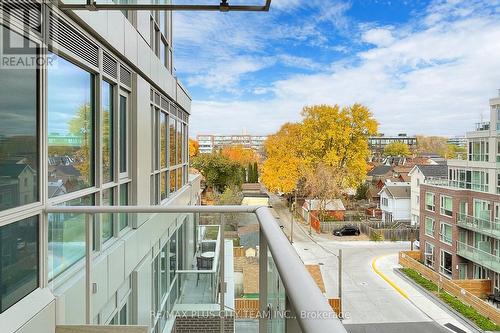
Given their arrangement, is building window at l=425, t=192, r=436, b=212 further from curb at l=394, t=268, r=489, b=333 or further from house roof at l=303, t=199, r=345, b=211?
house roof at l=303, t=199, r=345, b=211

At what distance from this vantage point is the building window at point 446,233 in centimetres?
1639

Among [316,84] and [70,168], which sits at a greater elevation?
[316,84]

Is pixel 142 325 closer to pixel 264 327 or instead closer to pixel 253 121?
pixel 264 327

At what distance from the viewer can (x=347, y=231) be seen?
2150 centimetres

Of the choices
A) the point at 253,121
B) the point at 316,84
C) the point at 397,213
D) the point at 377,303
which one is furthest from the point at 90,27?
the point at 253,121

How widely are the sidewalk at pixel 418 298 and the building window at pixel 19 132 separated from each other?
11.8m

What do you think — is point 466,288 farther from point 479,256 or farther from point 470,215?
point 470,215

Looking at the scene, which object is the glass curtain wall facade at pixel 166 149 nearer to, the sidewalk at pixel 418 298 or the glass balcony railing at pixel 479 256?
the sidewalk at pixel 418 298

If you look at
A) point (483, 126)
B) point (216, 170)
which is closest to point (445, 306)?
point (483, 126)

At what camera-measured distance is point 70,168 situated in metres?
2.75

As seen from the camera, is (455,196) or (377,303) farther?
(455,196)

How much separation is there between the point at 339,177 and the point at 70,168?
70.0 feet

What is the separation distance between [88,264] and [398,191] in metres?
25.0

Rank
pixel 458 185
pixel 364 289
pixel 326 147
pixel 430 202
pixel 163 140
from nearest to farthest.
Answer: pixel 163 140
pixel 364 289
pixel 458 185
pixel 430 202
pixel 326 147
